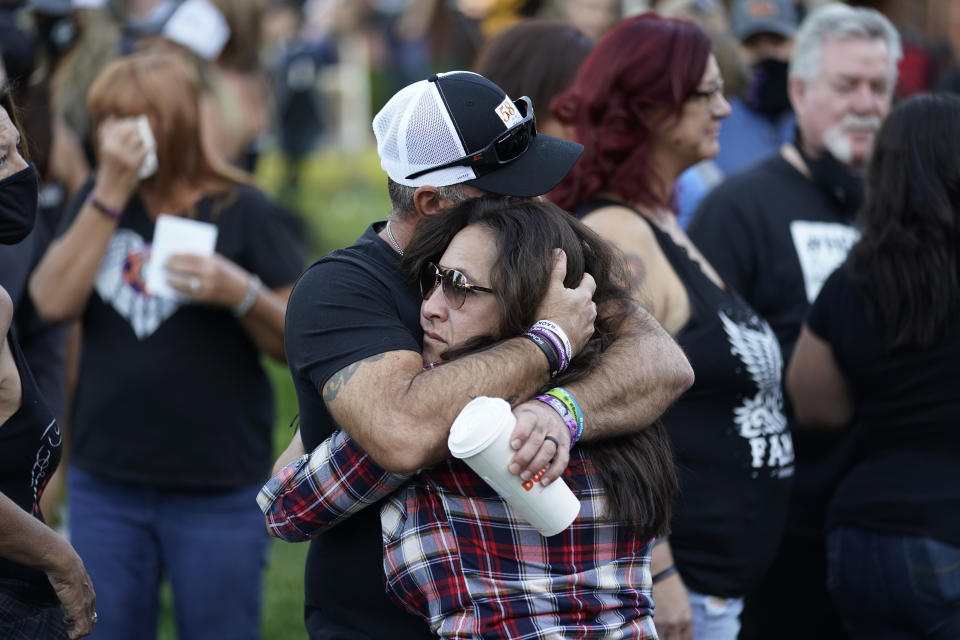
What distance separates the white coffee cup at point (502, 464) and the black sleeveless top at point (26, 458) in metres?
0.95

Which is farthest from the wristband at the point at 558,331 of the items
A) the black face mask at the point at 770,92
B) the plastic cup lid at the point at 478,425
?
the black face mask at the point at 770,92

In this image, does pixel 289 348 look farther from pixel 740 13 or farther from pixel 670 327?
pixel 740 13

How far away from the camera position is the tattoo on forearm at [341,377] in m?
2.09

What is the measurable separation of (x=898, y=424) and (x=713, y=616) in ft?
2.40

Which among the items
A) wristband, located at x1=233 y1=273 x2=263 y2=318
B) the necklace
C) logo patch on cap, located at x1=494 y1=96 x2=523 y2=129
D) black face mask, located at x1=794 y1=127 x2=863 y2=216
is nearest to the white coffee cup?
the necklace

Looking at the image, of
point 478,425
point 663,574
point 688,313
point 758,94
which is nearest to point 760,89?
point 758,94

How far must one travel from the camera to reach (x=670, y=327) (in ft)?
9.66

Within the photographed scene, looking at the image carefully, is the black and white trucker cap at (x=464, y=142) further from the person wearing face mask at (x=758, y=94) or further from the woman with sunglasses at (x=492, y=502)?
the person wearing face mask at (x=758, y=94)

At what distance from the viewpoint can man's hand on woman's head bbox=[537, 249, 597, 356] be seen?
85.0 inches

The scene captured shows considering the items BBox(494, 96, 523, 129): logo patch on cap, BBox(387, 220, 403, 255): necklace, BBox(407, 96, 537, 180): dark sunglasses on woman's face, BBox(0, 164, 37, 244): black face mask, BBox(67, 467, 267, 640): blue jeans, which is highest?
BBox(494, 96, 523, 129): logo patch on cap

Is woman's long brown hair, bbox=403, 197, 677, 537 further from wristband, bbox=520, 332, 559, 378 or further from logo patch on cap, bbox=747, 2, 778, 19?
logo patch on cap, bbox=747, 2, 778, 19

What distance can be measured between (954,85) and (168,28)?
11.9 feet

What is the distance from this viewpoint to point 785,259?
3926 millimetres

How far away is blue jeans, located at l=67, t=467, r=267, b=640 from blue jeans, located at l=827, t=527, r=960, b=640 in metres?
1.83
